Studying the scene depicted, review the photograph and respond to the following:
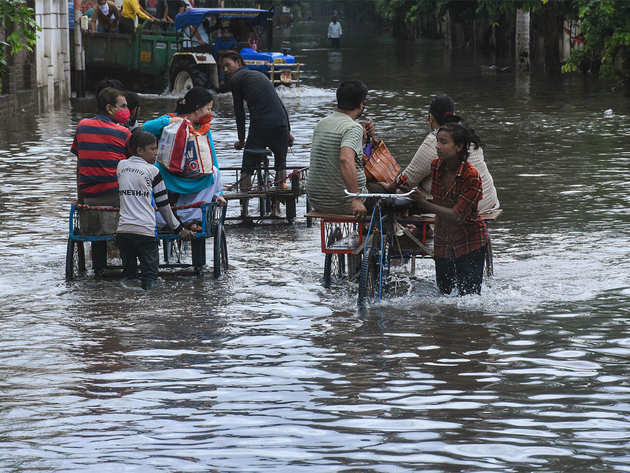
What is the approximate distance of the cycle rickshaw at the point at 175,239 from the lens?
9859mm

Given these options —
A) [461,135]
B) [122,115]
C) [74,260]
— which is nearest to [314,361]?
[461,135]

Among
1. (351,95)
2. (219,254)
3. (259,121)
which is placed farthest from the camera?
(259,121)

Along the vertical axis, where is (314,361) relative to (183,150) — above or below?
below

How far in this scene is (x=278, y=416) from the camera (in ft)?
20.9

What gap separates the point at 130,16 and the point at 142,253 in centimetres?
2637

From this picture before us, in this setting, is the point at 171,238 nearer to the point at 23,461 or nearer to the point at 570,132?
the point at 23,461

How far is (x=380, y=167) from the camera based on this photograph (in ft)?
30.6

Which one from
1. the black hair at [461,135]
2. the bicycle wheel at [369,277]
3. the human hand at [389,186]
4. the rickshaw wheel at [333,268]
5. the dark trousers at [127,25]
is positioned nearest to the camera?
the black hair at [461,135]

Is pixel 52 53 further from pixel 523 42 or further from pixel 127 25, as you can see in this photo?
pixel 523 42

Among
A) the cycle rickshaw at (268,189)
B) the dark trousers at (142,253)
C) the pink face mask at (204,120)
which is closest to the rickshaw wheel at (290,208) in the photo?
the cycle rickshaw at (268,189)

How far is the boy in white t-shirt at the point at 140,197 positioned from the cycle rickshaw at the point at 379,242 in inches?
47.9

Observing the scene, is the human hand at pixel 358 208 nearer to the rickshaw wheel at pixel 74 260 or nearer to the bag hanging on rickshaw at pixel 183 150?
the bag hanging on rickshaw at pixel 183 150

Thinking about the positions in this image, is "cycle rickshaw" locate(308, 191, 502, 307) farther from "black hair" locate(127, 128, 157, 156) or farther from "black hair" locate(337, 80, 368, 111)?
"black hair" locate(127, 128, 157, 156)

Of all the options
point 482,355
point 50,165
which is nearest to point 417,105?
point 50,165
